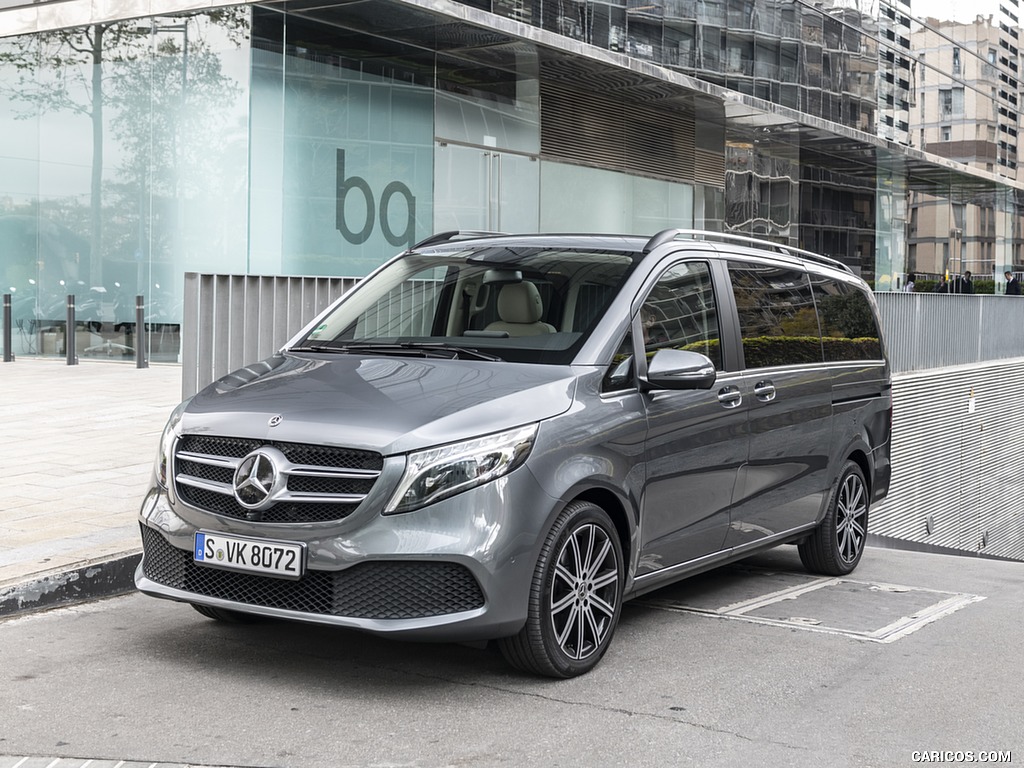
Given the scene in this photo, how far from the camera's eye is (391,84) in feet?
62.8

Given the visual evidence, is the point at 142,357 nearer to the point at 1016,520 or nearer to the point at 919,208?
the point at 1016,520

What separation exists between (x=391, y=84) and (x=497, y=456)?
50.1ft

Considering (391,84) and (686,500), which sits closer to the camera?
(686,500)

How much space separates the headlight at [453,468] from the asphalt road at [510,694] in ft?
2.53

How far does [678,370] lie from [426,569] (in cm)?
154

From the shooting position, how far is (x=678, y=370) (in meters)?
5.53

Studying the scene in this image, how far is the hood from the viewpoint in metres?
4.69

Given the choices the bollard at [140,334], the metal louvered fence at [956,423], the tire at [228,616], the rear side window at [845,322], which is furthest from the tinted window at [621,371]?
the bollard at [140,334]

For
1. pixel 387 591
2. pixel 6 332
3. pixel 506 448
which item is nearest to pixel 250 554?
pixel 387 591

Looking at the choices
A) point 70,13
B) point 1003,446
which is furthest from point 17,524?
point 1003,446

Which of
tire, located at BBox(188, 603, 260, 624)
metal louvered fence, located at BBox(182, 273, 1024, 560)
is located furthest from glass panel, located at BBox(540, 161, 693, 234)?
tire, located at BBox(188, 603, 260, 624)

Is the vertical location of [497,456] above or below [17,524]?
above

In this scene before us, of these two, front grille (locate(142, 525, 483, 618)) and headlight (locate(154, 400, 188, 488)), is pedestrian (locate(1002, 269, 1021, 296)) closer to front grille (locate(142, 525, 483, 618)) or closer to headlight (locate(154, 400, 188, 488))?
headlight (locate(154, 400, 188, 488))

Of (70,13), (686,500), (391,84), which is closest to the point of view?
(686,500)
